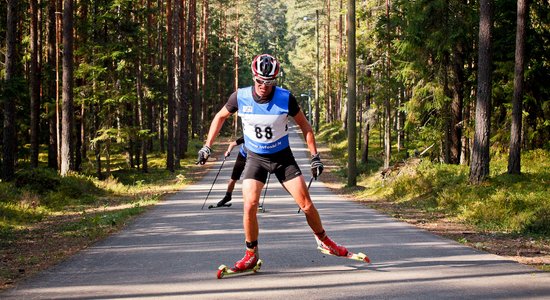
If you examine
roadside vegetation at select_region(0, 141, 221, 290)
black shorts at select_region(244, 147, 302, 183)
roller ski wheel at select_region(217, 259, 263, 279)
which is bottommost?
roadside vegetation at select_region(0, 141, 221, 290)

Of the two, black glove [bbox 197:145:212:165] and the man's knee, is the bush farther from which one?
the man's knee

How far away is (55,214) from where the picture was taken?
59.0ft

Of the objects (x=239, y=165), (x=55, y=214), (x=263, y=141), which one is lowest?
(x=55, y=214)

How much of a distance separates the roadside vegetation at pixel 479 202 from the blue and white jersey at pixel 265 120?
3753 mm

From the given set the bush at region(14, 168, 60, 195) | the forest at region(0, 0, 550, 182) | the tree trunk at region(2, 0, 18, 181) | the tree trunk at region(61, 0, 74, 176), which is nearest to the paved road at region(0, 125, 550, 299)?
the forest at region(0, 0, 550, 182)

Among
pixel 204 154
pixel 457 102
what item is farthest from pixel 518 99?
pixel 204 154

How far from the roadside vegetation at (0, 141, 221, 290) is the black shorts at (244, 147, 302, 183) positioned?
3.05 m

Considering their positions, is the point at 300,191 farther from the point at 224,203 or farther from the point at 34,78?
the point at 34,78

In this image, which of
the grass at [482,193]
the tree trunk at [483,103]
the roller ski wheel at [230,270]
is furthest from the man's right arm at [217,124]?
the tree trunk at [483,103]

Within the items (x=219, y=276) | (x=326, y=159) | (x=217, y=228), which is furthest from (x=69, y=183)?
(x=326, y=159)

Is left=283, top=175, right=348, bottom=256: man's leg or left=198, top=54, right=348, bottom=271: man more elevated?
left=198, top=54, right=348, bottom=271: man

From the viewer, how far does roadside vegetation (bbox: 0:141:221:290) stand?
34.7 ft

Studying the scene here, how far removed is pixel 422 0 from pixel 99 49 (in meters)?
15.4

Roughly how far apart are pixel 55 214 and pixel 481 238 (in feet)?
35.3
